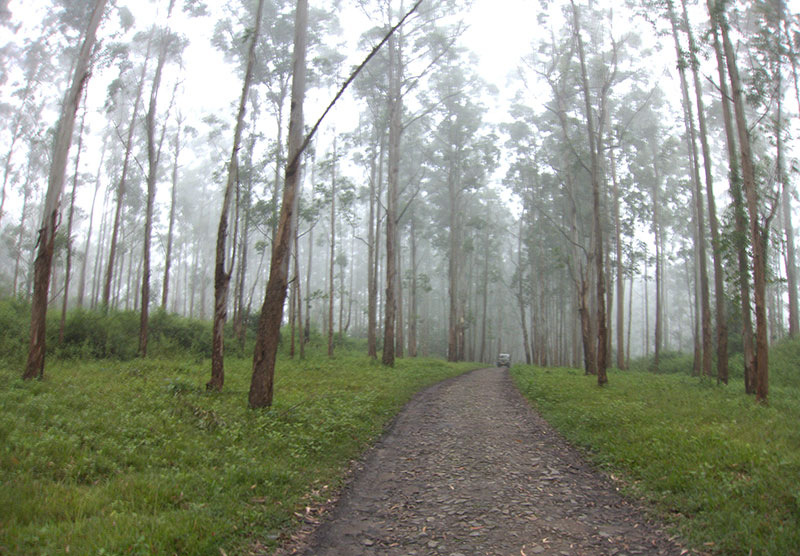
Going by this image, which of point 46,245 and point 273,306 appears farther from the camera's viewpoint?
point 46,245

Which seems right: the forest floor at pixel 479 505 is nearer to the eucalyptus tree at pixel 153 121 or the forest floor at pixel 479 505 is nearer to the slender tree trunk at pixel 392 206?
the slender tree trunk at pixel 392 206

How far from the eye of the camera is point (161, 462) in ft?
15.5

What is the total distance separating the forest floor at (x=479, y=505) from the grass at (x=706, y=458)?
324mm

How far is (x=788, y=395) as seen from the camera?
11.0m

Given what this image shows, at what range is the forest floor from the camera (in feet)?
12.0

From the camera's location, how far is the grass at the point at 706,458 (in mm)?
3570

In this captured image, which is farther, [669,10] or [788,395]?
[669,10]

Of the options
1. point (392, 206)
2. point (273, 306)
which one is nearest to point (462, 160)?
point (392, 206)

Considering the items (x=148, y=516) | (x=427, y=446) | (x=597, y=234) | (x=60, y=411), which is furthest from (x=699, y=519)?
(x=597, y=234)

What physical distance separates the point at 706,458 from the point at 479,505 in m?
2.81

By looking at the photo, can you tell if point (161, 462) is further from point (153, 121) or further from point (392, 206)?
point (153, 121)

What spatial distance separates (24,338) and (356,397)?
9510 millimetres

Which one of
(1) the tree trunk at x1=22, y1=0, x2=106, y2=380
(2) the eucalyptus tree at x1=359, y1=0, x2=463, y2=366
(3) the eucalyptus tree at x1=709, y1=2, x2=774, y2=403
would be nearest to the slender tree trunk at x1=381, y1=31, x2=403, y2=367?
(2) the eucalyptus tree at x1=359, y1=0, x2=463, y2=366

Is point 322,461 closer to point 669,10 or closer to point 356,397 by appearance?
point 356,397
